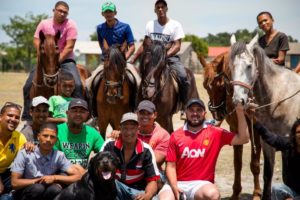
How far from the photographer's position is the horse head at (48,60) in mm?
6833

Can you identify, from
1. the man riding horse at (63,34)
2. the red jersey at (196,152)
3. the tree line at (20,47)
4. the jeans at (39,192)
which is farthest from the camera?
the tree line at (20,47)

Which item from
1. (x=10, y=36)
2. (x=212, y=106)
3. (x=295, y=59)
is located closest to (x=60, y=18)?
(x=212, y=106)

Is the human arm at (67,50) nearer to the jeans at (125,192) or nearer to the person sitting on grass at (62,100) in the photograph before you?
the person sitting on grass at (62,100)

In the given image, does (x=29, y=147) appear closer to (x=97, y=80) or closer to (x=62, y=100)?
(x=62, y=100)

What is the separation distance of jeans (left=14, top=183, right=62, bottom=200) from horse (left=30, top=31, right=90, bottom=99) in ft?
→ 7.79

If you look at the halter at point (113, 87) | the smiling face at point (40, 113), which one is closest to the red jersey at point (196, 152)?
the smiling face at point (40, 113)

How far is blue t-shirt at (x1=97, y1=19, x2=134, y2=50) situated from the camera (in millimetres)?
7820

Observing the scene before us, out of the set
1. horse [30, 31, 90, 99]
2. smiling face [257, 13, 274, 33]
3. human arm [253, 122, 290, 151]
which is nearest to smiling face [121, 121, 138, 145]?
human arm [253, 122, 290, 151]

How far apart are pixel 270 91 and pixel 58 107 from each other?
3.13m

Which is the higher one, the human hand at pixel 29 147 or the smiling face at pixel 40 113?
the smiling face at pixel 40 113

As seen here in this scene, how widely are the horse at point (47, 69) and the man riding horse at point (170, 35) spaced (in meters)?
1.68

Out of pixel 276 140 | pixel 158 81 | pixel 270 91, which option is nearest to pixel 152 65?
pixel 158 81

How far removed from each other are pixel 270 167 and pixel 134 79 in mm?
2798

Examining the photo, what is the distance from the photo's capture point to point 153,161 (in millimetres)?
4922
